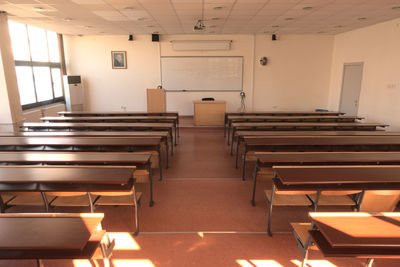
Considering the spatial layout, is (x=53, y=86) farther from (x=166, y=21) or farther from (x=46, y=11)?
(x=166, y=21)

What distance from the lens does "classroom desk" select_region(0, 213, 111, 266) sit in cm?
146

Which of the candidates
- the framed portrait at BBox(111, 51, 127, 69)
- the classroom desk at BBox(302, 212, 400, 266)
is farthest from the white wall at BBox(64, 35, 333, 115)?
the classroom desk at BBox(302, 212, 400, 266)

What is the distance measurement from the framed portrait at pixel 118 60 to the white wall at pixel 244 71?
6.1 inches

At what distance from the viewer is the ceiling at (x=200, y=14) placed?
532cm

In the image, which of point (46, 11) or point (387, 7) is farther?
point (46, 11)

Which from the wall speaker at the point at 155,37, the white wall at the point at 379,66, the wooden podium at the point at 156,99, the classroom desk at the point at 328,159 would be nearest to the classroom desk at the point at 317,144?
the classroom desk at the point at 328,159

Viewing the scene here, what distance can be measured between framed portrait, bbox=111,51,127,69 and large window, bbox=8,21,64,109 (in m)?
1.98

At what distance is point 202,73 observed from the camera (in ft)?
32.8

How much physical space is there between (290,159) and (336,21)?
599 cm

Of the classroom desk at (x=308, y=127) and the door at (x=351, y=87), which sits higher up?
the door at (x=351, y=87)

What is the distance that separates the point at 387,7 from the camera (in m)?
5.53

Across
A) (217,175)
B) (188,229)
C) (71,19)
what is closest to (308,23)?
(217,175)

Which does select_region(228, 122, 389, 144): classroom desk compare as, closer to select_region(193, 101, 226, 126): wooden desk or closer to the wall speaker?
select_region(193, 101, 226, 126): wooden desk

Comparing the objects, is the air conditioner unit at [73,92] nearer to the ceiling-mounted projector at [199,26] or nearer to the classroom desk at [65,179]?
the ceiling-mounted projector at [199,26]
